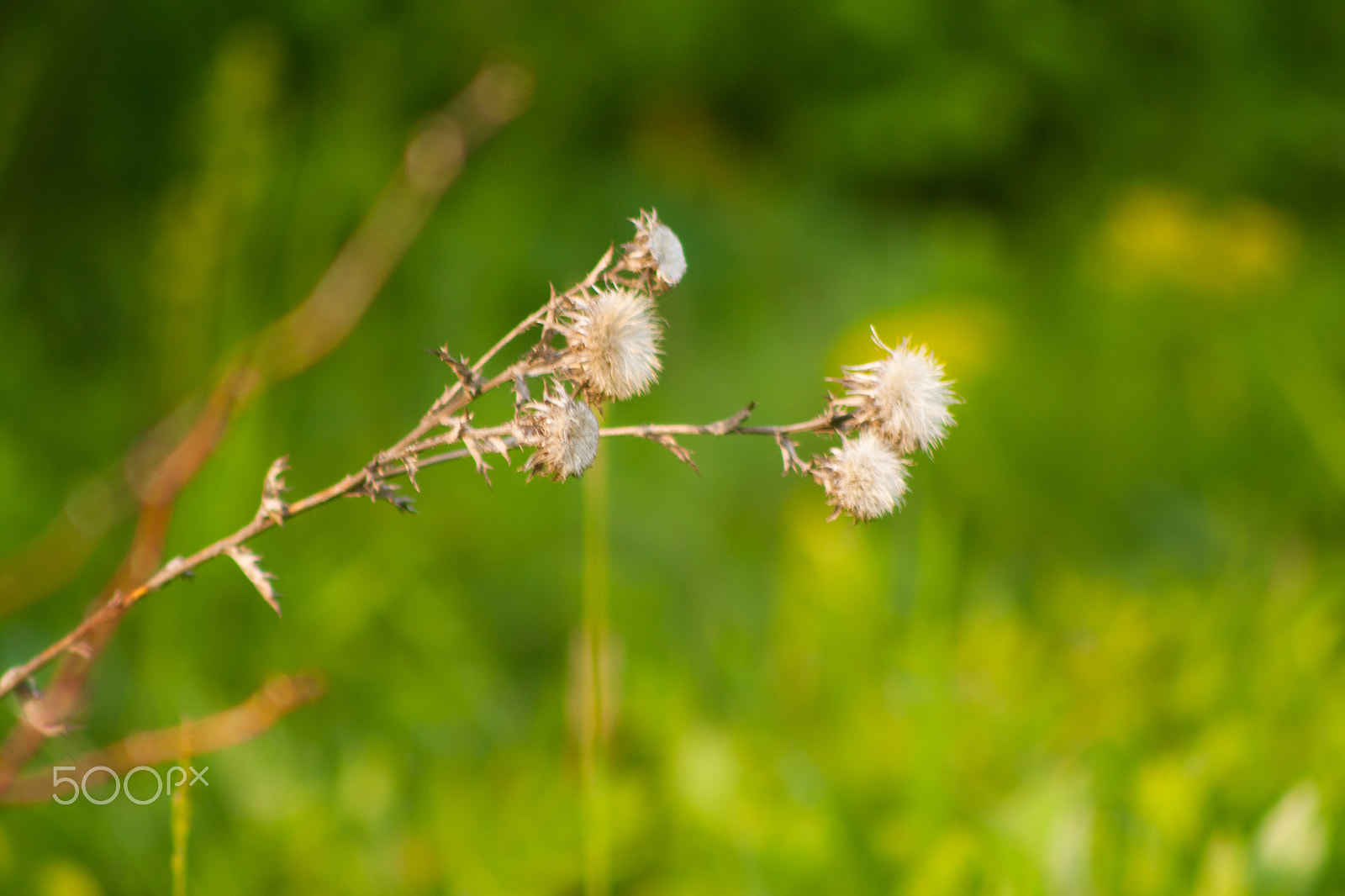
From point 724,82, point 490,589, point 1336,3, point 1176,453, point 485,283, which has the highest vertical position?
point 724,82

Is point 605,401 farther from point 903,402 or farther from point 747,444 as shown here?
point 747,444

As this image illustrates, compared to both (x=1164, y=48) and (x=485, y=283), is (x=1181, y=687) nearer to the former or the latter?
(x=485, y=283)

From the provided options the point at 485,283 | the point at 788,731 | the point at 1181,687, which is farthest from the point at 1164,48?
the point at 788,731

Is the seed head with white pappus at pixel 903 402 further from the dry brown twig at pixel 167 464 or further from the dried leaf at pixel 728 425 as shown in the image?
the dry brown twig at pixel 167 464

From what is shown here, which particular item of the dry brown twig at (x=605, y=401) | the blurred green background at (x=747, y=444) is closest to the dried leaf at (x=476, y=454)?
the dry brown twig at (x=605, y=401)

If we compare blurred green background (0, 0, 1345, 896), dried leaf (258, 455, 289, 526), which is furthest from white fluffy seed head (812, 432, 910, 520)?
blurred green background (0, 0, 1345, 896)

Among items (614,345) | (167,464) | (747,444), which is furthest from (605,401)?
(747,444)

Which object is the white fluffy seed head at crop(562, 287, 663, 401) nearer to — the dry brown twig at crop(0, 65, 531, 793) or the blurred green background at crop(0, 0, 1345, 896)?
the dry brown twig at crop(0, 65, 531, 793)
